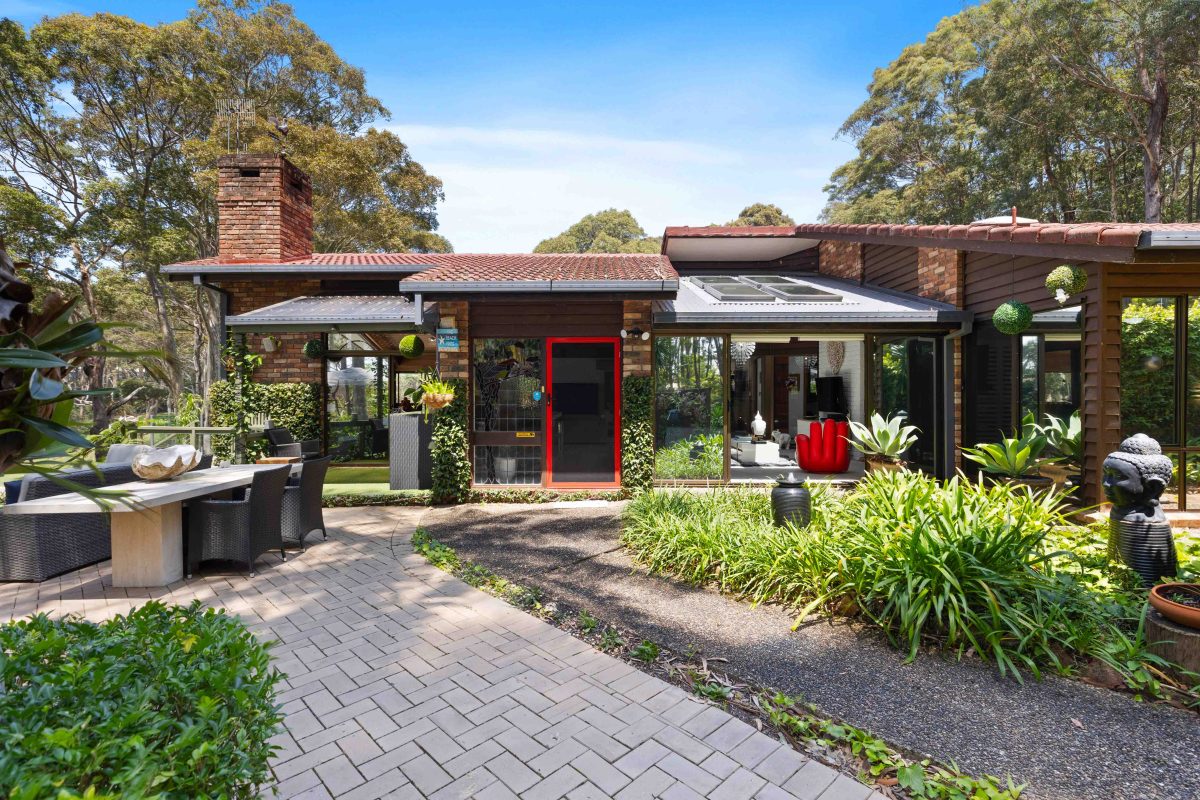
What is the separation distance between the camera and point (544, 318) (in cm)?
782

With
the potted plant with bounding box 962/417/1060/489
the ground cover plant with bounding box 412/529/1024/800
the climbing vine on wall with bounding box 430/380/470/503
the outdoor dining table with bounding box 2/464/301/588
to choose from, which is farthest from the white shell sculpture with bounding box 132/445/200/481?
the potted plant with bounding box 962/417/1060/489

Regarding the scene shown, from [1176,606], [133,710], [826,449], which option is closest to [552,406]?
[826,449]

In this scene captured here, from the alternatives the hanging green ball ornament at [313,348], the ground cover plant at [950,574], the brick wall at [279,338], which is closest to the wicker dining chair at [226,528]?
the ground cover plant at [950,574]

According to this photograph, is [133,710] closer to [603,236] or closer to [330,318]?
[330,318]

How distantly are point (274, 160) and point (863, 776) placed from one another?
1186 centimetres

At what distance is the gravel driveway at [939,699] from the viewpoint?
227 centimetres

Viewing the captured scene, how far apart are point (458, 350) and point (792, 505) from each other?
189 inches

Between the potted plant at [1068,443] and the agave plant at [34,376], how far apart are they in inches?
290

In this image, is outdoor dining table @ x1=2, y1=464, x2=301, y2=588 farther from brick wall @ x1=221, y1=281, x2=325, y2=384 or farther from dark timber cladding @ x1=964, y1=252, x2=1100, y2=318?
dark timber cladding @ x1=964, y1=252, x2=1100, y2=318

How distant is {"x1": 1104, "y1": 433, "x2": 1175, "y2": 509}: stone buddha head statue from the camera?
3.83m

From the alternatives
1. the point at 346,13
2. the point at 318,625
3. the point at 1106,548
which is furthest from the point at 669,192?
the point at 318,625

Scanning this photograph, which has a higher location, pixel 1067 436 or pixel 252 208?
pixel 252 208

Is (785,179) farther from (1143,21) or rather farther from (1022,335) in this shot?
(1022,335)

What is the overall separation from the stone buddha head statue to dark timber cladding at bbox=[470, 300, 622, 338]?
528 centimetres
